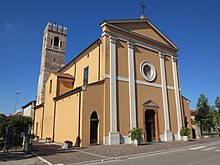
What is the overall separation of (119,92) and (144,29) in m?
8.68

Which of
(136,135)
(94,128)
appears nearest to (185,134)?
(136,135)

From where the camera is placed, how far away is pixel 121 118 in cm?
1645

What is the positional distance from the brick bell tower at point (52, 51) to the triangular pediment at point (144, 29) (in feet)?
64.9

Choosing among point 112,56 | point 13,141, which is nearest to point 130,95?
point 112,56

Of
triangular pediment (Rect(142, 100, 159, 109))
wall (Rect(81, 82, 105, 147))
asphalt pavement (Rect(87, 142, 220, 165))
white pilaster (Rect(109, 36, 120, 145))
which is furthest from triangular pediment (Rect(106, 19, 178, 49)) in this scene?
asphalt pavement (Rect(87, 142, 220, 165))

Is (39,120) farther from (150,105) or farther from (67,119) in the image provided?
(150,105)

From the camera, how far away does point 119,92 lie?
672 inches

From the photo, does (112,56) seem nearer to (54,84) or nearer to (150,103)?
(150,103)

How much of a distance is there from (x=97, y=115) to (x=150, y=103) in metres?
6.51

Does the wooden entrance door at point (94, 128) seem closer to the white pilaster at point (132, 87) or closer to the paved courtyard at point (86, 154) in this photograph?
Answer: the paved courtyard at point (86, 154)

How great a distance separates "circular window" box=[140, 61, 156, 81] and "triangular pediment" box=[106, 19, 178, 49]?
3.38m

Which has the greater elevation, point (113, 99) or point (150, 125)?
point (113, 99)

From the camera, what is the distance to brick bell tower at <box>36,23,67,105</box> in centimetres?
3438

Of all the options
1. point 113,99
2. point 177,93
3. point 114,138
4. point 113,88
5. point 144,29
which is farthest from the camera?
point 177,93
